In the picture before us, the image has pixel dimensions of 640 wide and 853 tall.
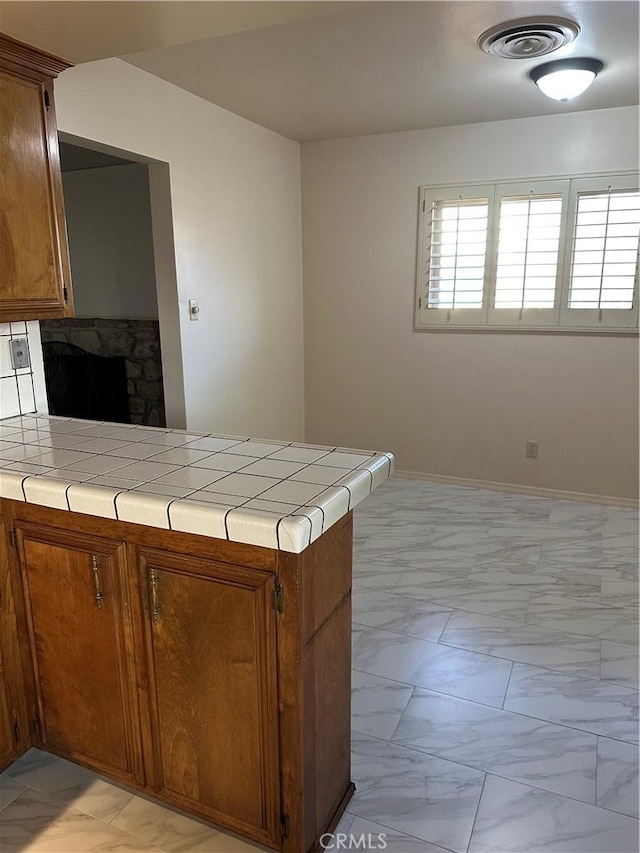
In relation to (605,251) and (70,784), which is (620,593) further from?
(70,784)

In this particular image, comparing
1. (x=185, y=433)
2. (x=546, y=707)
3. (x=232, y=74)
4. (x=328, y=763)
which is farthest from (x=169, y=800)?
(x=232, y=74)

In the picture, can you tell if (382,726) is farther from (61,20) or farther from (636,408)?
(636,408)


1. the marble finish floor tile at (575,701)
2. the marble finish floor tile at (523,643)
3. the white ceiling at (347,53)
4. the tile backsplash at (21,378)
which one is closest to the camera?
the white ceiling at (347,53)

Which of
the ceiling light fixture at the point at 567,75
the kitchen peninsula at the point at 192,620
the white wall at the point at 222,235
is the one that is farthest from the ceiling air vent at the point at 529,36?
the kitchen peninsula at the point at 192,620

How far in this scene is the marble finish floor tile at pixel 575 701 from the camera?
2119mm

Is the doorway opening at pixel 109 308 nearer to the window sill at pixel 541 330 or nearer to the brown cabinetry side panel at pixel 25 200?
the window sill at pixel 541 330

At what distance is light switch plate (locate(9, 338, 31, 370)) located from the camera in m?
2.29

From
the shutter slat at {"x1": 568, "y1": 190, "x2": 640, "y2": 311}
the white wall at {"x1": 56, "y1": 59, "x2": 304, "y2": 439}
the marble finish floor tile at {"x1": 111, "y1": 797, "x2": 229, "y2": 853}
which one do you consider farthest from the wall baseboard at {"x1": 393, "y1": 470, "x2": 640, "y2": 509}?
the marble finish floor tile at {"x1": 111, "y1": 797, "x2": 229, "y2": 853}

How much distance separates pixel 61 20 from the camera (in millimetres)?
1763

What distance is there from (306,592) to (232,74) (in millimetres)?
2711

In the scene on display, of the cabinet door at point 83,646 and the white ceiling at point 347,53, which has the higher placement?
the white ceiling at point 347,53

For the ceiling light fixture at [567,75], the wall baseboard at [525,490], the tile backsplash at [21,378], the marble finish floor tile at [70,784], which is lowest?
the marble finish floor tile at [70,784]

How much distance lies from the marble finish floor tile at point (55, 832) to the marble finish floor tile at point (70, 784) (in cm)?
3

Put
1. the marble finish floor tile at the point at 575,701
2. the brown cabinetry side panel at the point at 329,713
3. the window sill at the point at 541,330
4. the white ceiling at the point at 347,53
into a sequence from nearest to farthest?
the brown cabinetry side panel at the point at 329,713 < the white ceiling at the point at 347,53 < the marble finish floor tile at the point at 575,701 < the window sill at the point at 541,330
